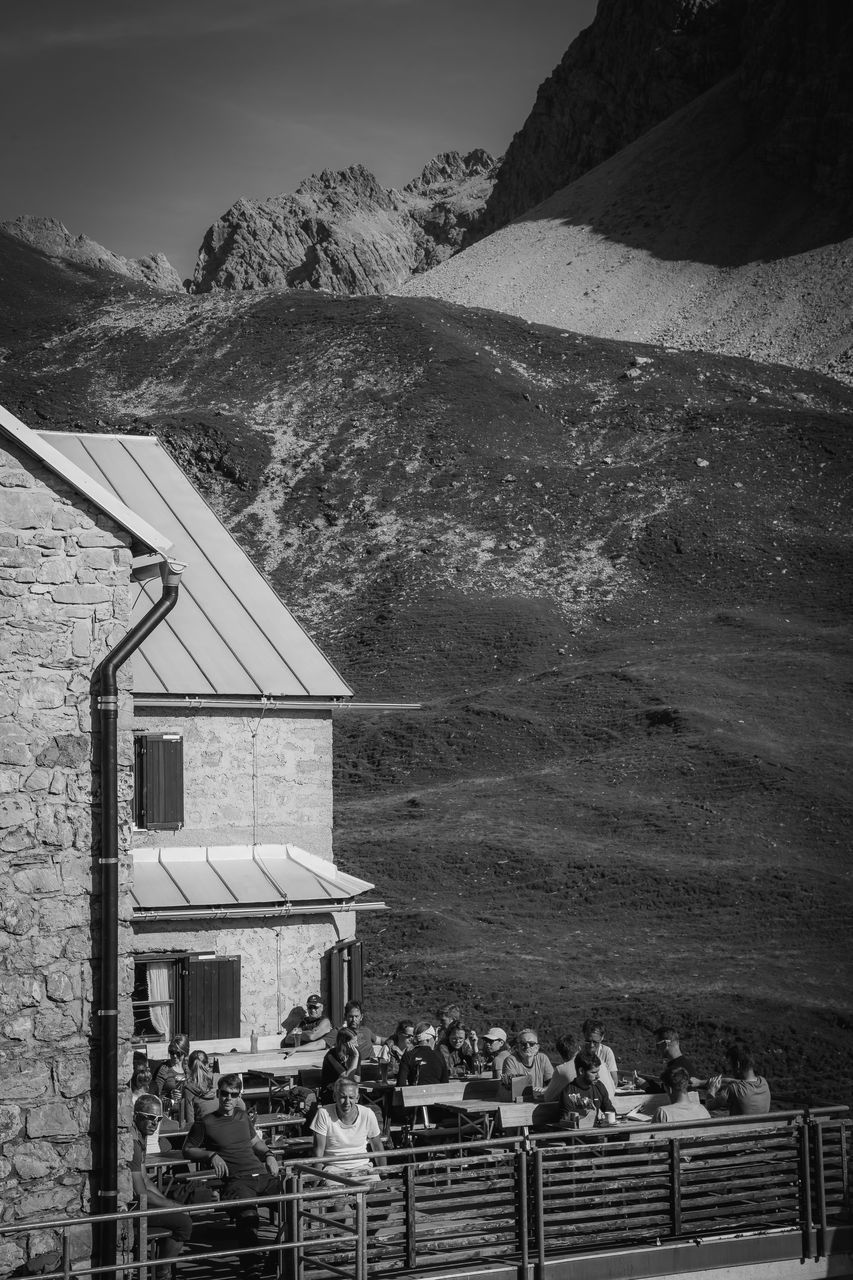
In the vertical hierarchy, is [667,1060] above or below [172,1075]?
above

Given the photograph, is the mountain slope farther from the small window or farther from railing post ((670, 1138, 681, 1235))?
railing post ((670, 1138, 681, 1235))

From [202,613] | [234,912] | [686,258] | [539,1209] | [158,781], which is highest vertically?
[686,258]

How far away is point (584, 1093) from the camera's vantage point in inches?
495

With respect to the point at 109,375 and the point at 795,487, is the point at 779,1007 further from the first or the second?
the point at 109,375

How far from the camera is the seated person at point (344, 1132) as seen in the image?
36.6 feet

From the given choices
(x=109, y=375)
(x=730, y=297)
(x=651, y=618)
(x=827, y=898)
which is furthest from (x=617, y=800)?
(x=730, y=297)

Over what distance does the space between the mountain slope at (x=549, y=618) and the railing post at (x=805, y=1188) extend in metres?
16.1

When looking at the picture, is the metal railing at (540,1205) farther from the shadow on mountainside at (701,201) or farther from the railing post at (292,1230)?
the shadow on mountainside at (701,201)

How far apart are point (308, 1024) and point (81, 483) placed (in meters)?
10.4

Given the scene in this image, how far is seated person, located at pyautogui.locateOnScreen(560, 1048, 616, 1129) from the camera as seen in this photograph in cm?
1246

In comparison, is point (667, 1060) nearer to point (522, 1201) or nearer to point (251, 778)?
point (522, 1201)

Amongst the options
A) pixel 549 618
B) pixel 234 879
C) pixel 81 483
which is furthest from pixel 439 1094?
pixel 549 618

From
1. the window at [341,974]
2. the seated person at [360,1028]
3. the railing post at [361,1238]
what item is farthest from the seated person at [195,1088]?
the window at [341,974]

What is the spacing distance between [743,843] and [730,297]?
9228cm
